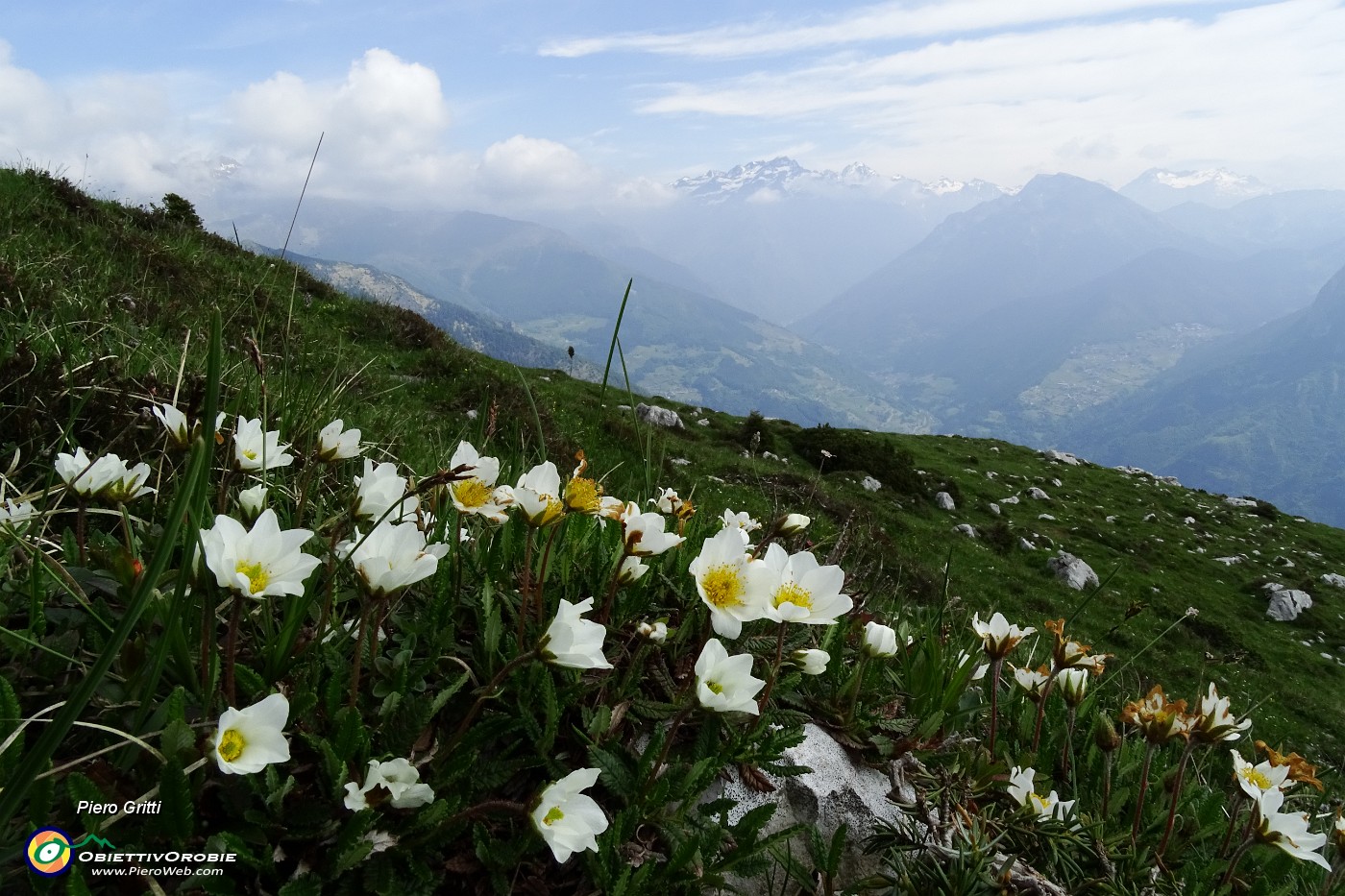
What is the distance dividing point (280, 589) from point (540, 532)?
1.37 m

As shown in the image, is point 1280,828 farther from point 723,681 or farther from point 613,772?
point 613,772

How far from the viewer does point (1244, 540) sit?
33844 millimetres

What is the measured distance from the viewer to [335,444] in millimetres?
2287

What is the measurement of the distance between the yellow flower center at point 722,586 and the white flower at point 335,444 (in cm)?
123

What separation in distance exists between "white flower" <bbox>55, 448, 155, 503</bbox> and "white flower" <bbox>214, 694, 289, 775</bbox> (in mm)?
936

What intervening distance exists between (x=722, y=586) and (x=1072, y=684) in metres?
1.70

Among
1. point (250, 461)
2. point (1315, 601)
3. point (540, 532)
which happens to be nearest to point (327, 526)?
point (250, 461)

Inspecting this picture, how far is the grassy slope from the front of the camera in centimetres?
408

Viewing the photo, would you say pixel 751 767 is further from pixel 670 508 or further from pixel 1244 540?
pixel 1244 540

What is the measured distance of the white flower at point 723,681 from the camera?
1.70 meters

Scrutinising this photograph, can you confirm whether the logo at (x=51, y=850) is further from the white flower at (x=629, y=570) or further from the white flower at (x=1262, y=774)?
the white flower at (x=1262, y=774)

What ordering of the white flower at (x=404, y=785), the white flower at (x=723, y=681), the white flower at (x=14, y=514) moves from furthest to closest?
the white flower at (x=14, y=514)
the white flower at (x=723, y=681)
the white flower at (x=404, y=785)

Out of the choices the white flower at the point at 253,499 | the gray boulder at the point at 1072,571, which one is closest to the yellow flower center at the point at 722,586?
the white flower at the point at 253,499

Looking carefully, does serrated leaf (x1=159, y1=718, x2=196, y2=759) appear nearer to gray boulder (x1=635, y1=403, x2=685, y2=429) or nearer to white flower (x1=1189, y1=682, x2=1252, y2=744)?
white flower (x1=1189, y1=682, x2=1252, y2=744)
